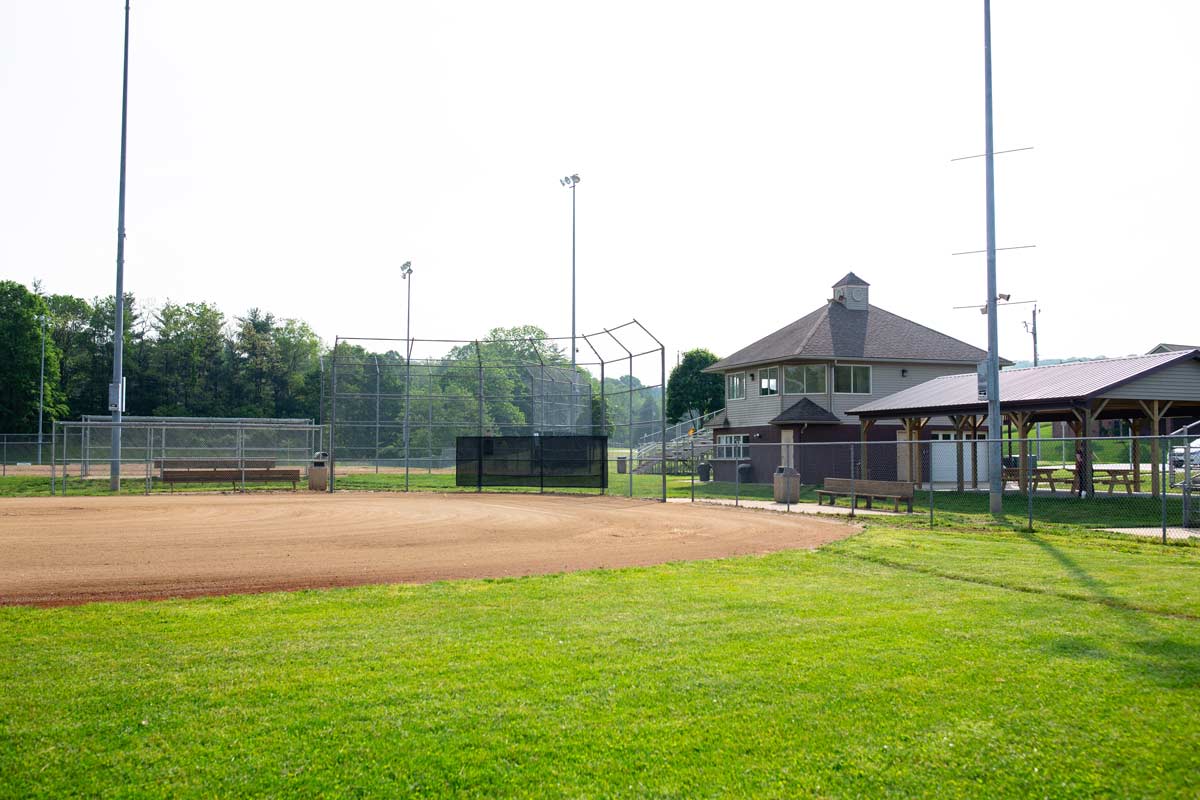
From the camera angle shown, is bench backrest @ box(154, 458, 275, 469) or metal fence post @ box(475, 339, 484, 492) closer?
metal fence post @ box(475, 339, 484, 492)

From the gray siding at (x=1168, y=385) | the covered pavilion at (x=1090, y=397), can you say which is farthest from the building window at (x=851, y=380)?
the gray siding at (x=1168, y=385)

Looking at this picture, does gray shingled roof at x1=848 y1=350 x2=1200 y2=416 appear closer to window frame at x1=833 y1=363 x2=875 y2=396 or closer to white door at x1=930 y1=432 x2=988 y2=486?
white door at x1=930 y1=432 x2=988 y2=486

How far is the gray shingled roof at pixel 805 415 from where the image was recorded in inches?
1449

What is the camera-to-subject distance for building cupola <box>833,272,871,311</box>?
43594 millimetres

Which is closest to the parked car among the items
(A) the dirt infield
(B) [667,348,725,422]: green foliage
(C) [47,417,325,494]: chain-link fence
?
(A) the dirt infield

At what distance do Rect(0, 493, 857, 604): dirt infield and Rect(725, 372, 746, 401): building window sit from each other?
18393mm

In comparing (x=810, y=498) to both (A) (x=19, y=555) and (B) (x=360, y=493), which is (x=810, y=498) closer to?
(B) (x=360, y=493)

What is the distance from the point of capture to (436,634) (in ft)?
25.5

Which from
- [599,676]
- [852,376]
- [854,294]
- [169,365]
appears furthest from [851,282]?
[169,365]

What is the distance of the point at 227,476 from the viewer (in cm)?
3067

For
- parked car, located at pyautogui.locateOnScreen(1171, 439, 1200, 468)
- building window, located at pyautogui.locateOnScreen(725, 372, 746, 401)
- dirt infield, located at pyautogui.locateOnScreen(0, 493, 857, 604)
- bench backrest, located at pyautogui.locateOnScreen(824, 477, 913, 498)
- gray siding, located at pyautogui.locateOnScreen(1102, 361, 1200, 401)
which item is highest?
building window, located at pyautogui.locateOnScreen(725, 372, 746, 401)

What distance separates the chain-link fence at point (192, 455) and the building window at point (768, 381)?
64.5 ft

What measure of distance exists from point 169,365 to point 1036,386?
68.7 m

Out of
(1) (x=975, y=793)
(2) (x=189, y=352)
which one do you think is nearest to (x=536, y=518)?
(1) (x=975, y=793)
